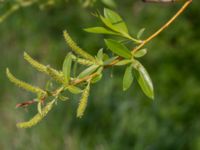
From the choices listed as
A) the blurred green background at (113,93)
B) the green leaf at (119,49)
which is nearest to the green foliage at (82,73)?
the green leaf at (119,49)

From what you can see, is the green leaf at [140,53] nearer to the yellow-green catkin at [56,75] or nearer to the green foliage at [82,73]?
the green foliage at [82,73]

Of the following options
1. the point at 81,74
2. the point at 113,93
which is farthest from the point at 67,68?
the point at 113,93

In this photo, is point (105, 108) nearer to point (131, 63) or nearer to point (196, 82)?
point (196, 82)

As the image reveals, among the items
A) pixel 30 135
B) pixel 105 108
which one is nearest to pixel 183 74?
pixel 105 108

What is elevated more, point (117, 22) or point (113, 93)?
point (117, 22)

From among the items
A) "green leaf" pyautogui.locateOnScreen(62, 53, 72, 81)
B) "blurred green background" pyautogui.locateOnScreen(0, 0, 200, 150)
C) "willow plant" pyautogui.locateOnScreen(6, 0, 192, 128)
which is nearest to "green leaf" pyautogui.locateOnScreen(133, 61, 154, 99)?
"willow plant" pyautogui.locateOnScreen(6, 0, 192, 128)

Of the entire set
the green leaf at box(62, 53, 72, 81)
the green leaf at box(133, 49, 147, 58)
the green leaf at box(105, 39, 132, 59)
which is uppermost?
the green leaf at box(62, 53, 72, 81)

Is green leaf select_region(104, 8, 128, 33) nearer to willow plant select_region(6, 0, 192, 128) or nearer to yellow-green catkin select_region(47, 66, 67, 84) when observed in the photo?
willow plant select_region(6, 0, 192, 128)

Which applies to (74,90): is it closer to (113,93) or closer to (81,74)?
(81,74)
